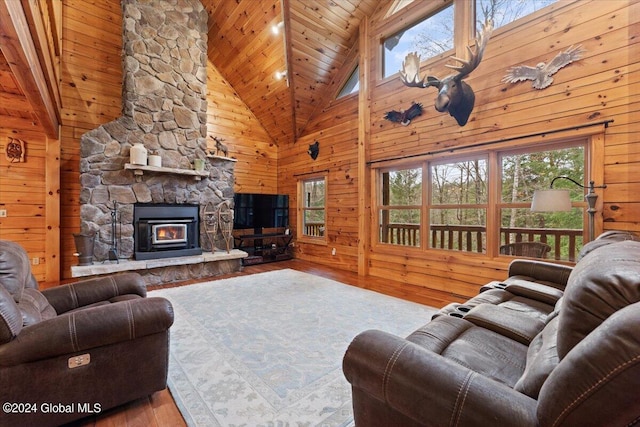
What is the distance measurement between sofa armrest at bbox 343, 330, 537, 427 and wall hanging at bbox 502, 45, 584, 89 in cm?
362

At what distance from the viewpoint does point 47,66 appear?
264 cm

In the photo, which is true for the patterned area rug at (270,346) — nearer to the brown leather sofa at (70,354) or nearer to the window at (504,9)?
the brown leather sofa at (70,354)

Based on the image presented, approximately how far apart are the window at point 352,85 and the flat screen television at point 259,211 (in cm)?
253

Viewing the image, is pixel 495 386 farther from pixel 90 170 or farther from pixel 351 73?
pixel 351 73

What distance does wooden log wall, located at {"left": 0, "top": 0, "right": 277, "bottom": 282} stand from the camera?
14.1 ft

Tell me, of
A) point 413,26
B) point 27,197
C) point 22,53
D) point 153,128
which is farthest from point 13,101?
point 413,26

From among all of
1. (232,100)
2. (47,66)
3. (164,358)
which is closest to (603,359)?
(164,358)

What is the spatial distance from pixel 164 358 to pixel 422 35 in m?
5.16

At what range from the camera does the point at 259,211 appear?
625 centimetres

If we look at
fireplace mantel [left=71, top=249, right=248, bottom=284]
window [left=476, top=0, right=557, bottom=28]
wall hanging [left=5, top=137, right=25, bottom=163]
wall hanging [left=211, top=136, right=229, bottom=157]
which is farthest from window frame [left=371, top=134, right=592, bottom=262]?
wall hanging [left=5, top=137, right=25, bottom=163]

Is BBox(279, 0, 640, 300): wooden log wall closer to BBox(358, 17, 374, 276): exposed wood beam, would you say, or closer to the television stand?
BBox(358, 17, 374, 276): exposed wood beam

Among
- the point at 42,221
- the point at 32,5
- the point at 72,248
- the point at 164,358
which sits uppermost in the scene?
the point at 32,5

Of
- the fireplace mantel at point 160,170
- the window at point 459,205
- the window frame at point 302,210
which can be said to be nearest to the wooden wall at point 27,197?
the fireplace mantel at point 160,170

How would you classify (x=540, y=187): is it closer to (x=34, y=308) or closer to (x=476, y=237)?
(x=476, y=237)
